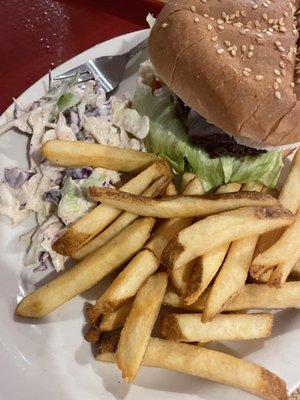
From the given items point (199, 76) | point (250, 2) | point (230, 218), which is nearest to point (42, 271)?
point (230, 218)

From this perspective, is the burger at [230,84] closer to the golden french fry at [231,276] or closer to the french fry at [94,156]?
the french fry at [94,156]

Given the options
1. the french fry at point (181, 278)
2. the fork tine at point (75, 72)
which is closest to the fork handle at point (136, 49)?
the fork tine at point (75, 72)

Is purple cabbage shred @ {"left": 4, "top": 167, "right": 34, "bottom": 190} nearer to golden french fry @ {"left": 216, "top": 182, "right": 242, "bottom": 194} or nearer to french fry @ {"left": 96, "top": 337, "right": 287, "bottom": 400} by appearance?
golden french fry @ {"left": 216, "top": 182, "right": 242, "bottom": 194}

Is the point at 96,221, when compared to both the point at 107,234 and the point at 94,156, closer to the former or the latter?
the point at 107,234

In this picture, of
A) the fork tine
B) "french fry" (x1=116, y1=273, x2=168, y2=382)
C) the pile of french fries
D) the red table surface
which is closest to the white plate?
the pile of french fries

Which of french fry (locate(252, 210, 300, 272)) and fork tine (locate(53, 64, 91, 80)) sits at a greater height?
fork tine (locate(53, 64, 91, 80))

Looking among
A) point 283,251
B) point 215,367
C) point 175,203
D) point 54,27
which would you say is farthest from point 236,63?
point 54,27

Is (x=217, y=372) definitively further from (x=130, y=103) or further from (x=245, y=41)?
(x=130, y=103)
